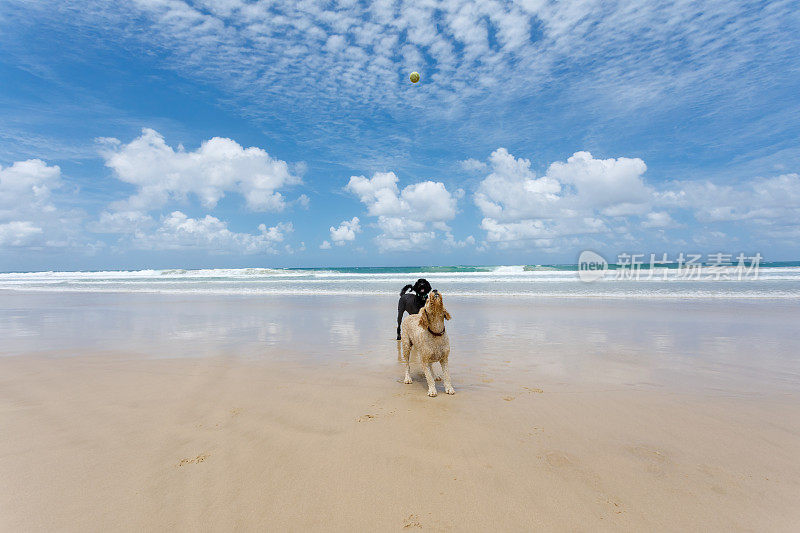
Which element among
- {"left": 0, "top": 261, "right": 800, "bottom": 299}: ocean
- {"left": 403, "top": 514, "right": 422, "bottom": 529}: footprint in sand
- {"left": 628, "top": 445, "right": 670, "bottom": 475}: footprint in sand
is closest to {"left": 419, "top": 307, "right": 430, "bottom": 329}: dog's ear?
{"left": 628, "top": 445, "right": 670, "bottom": 475}: footprint in sand

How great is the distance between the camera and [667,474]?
3096 mm

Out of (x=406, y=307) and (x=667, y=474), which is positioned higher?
(x=406, y=307)

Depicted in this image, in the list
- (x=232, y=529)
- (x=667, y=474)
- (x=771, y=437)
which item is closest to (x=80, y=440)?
(x=232, y=529)

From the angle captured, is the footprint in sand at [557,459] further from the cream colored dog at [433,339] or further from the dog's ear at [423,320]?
the dog's ear at [423,320]

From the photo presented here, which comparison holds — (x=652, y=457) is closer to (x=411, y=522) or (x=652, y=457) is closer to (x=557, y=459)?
(x=557, y=459)

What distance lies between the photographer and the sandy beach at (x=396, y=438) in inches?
105

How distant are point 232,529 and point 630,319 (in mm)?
12131

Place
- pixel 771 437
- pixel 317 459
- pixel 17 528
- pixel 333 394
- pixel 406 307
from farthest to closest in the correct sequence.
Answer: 1. pixel 406 307
2. pixel 333 394
3. pixel 771 437
4. pixel 317 459
5. pixel 17 528

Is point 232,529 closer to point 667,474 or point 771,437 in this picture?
point 667,474

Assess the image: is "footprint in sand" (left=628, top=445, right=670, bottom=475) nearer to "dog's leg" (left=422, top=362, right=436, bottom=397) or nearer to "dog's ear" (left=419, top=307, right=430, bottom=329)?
"dog's leg" (left=422, top=362, right=436, bottom=397)

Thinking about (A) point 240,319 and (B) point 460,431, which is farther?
(A) point 240,319

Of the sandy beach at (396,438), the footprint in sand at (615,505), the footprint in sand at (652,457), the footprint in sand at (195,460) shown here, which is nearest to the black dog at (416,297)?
the sandy beach at (396,438)

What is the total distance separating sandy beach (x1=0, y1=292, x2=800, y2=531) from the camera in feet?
8.78

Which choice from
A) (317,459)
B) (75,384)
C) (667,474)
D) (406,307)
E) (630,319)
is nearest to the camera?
(667,474)
